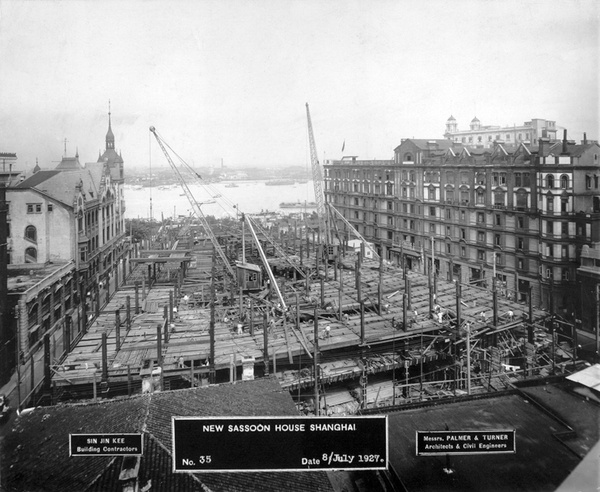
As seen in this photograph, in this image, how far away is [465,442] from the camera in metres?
10.0

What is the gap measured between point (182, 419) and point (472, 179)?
1262 inches

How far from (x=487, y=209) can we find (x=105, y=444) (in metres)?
31.2

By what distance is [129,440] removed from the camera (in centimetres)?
974

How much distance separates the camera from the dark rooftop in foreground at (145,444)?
30.3ft

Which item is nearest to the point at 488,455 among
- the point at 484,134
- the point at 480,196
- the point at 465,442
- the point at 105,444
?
the point at 465,442

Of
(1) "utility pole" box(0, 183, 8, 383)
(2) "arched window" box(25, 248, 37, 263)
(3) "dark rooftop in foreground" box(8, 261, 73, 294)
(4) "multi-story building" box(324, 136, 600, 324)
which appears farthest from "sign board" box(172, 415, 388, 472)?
(2) "arched window" box(25, 248, 37, 263)

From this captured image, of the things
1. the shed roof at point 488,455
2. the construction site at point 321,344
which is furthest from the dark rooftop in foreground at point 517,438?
the construction site at point 321,344

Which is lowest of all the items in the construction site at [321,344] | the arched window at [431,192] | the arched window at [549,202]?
the construction site at [321,344]

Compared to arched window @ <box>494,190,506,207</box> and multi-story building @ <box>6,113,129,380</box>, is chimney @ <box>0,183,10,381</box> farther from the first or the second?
arched window @ <box>494,190,506,207</box>

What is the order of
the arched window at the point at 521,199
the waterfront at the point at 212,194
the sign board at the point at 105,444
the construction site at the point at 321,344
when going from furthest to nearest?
the waterfront at the point at 212,194 < the arched window at the point at 521,199 < the construction site at the point at 321,344 < the sign board at the point at 105,444

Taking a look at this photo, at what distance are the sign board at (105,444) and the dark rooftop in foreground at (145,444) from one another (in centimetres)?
13

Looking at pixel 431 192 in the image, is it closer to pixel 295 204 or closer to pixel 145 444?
pixel 295 204

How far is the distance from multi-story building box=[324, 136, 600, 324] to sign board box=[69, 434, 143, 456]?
2214cm

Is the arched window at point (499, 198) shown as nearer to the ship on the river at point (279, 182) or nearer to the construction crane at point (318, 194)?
the construction crane at point (318, 194)
